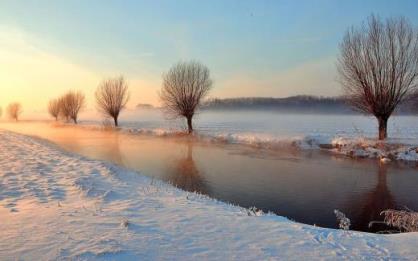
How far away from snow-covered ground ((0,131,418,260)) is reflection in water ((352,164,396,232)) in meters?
3.03

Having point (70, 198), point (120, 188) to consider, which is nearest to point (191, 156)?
point (120, 188)

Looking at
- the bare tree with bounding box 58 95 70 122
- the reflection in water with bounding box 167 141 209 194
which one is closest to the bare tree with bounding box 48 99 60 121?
the bare tree with bounding box 58 95 70 122

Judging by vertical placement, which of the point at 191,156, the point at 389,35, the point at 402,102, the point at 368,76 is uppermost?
the point at 389,35

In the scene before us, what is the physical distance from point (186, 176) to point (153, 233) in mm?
9874

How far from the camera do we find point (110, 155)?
23578mm

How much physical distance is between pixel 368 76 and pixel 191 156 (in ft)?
45.2

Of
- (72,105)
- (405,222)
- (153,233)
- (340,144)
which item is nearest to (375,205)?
(405,222)

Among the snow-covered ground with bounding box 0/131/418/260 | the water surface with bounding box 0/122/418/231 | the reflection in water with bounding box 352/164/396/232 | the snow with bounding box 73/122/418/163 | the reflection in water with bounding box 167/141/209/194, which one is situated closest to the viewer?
the snow-covered ground with bounding box 0/131/418/260

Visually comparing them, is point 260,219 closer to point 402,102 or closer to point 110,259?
point 110,259

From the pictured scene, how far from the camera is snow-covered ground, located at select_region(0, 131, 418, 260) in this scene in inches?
216

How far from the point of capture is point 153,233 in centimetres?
636

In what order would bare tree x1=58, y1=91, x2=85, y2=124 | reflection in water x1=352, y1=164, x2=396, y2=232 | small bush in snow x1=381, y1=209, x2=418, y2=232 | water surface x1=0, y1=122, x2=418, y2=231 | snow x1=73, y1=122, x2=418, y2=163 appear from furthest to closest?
bare tree x1=58, y1=91, x2=85, y2=124
snow x1=73, y1=122, x2=418, y2=163
water surface x1=0, y1=122, x2=418, y2=231
reflection in water x1=352, y1=164, x2=396, y2=232
small bush in snow x1=381, y1=209, x2=418, y2=232

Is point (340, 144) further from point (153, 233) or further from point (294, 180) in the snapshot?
point (153, 233)

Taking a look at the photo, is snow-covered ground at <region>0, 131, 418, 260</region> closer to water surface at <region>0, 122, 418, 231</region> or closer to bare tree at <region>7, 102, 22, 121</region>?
water surface at <region>0, 122, 418, 231</region>
